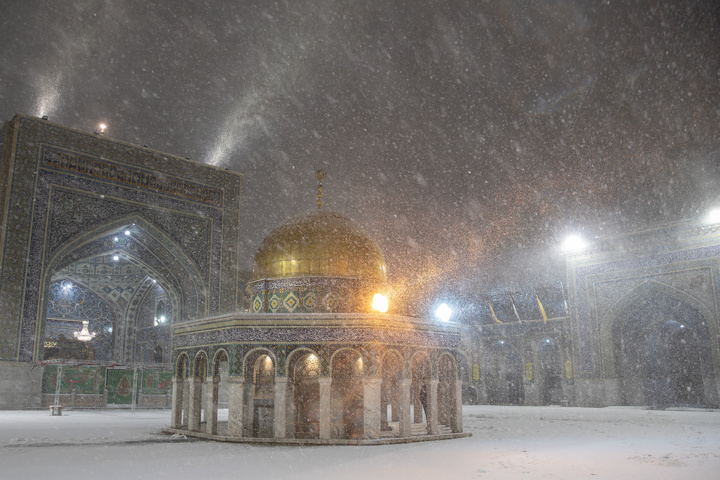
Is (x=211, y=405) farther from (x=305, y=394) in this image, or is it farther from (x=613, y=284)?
(x=613, y=284)

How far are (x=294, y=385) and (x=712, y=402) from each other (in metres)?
14.3

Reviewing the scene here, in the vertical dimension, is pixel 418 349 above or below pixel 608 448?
above

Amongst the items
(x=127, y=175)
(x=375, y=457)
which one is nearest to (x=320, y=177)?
(x=375, y=457)

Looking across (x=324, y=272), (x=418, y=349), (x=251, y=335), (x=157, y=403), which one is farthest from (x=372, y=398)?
(x=157, y=403)

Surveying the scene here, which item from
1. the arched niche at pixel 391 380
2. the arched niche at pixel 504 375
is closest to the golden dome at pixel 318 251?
the arched niche at pixel 391 380

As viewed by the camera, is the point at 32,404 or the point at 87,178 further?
the point at 87,178

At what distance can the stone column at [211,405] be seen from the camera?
30.5 ft

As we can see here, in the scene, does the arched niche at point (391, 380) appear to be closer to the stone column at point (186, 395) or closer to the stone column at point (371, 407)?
the stone column at point (371, 407)

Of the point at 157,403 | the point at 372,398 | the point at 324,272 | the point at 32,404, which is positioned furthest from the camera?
the point at 157,403

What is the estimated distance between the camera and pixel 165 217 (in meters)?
20.4

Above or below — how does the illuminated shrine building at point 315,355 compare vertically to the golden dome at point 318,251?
below

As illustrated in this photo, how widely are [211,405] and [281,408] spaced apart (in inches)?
54.3

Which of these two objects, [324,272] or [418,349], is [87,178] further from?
[418,349]

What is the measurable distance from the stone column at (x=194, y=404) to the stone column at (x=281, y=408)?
1858 millimetres
